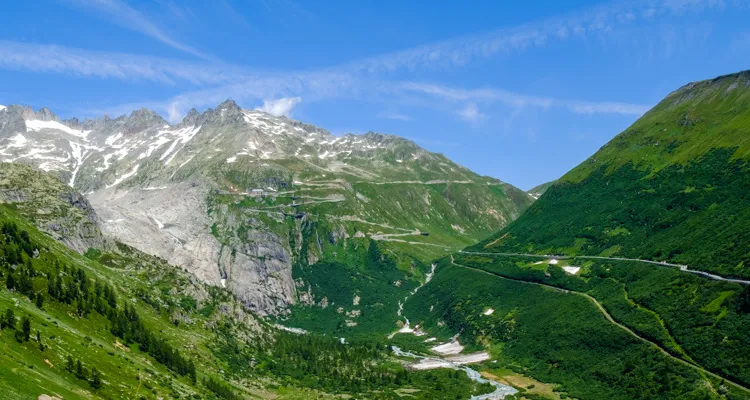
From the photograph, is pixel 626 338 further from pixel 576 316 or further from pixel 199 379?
pixel 199 379

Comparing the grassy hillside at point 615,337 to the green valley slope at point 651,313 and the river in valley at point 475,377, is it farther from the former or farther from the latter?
the river in valley at point 475,377

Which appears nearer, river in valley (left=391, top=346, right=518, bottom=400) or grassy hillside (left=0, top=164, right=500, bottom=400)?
grassy hillside (left=0, top=164, right=500, bottom=400)

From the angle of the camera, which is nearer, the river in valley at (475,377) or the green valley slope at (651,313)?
the green valley slope at (651,313)

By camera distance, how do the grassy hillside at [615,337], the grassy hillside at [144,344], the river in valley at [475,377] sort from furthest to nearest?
the river in valley at [475,377] < the grassy hillside at [615,337] < the grassy hillside at [144,344]

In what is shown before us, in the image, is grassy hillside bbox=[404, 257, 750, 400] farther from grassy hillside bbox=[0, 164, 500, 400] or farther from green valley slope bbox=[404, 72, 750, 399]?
grassy hillside bbox=[0, 164, 500, 400]

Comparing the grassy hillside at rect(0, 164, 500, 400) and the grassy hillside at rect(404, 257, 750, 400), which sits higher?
the grassy hillside at rect(404, 257, 750, 400)

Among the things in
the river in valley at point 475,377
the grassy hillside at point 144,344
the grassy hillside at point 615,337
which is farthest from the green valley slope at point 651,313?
the grassy hillside at point 144,344

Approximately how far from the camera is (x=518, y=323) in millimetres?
175750

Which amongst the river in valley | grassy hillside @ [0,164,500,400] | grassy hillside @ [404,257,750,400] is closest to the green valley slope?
grassy hillside @ [404,257,750,400]

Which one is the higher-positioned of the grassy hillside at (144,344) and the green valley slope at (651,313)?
the green valley slope at (651,313)

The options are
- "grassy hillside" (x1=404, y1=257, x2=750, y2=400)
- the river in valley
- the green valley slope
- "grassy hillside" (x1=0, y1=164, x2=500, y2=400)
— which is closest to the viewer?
"grassy hillside" (x1=0, y1=164, x2=500, y2=400)

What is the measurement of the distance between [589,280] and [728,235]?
4455 cm

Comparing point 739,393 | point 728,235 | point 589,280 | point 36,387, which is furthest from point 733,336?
point 36,387

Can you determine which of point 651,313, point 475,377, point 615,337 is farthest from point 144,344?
point 651,313
